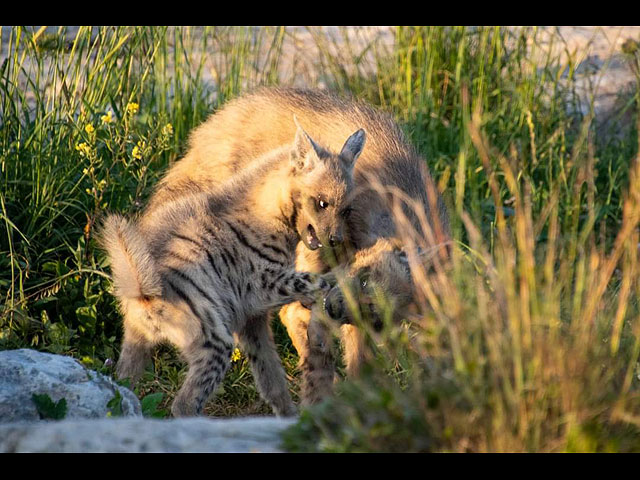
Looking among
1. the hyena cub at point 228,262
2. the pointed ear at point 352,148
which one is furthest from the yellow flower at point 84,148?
the pointed ear at point 352,148

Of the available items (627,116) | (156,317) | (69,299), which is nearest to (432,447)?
(156,317)

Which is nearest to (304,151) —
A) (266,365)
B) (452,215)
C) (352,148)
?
(352,148)

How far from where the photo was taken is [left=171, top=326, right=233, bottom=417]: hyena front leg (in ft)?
15.1

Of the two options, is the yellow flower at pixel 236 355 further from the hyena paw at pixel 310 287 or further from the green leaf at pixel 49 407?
the green leaf at pixel 49 407

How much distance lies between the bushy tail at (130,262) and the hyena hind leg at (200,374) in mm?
346

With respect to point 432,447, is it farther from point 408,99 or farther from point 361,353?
point 408,99

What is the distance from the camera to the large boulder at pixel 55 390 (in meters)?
3.90

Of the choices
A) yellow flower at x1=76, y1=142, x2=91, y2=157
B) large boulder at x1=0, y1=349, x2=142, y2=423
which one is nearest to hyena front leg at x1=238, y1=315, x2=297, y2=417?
large boulder at x1=0, y1=349, x2=142, y2=423

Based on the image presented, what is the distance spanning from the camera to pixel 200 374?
15.2ft

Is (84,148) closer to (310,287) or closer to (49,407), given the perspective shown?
(310,287)

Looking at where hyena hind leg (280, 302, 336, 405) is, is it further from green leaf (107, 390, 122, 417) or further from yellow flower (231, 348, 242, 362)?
green leaf (107, 390, 122, 417)

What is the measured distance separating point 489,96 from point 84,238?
12.4 ft

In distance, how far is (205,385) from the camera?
15.2 ft

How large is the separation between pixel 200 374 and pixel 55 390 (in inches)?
32.5
